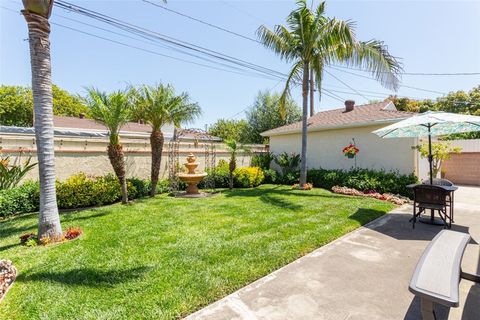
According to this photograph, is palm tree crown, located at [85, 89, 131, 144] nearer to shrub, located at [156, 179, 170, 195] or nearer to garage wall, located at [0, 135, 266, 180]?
garage wall, located at [0, 135, 266, 180]

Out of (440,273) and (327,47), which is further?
(327,47)

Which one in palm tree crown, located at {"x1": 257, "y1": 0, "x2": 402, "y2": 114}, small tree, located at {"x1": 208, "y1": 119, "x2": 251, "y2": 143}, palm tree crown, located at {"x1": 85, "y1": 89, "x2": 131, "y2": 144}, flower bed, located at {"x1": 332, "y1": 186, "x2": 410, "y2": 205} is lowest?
flower bed, located at {"x1": 332, "y1": 186, "x2": 410, "y2": 205}

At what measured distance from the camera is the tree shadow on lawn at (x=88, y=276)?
354cm

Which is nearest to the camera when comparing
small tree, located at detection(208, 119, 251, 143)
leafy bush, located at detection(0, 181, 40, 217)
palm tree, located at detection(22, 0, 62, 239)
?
palm tree, located at detection(22, 0, 62, 239)

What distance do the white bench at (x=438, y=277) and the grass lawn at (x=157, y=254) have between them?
2122 millimetres

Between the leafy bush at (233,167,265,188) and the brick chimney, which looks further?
the brick chimney

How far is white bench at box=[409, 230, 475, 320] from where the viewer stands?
2059 mm

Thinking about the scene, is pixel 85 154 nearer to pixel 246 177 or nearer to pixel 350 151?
pixel 246 177

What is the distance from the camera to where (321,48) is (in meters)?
10.7

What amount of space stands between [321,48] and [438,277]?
34.2 ft

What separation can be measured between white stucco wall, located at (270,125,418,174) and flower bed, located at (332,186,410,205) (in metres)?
2.09

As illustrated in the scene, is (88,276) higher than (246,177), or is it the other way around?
(246,177)

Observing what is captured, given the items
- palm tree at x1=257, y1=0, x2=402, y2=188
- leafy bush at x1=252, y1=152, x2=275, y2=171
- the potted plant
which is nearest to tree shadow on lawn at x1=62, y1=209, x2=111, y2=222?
palm tree at x1=257, y1=0, x2=402, y2=188

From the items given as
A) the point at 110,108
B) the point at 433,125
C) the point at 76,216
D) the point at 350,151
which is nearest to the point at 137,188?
the point at 76,216
